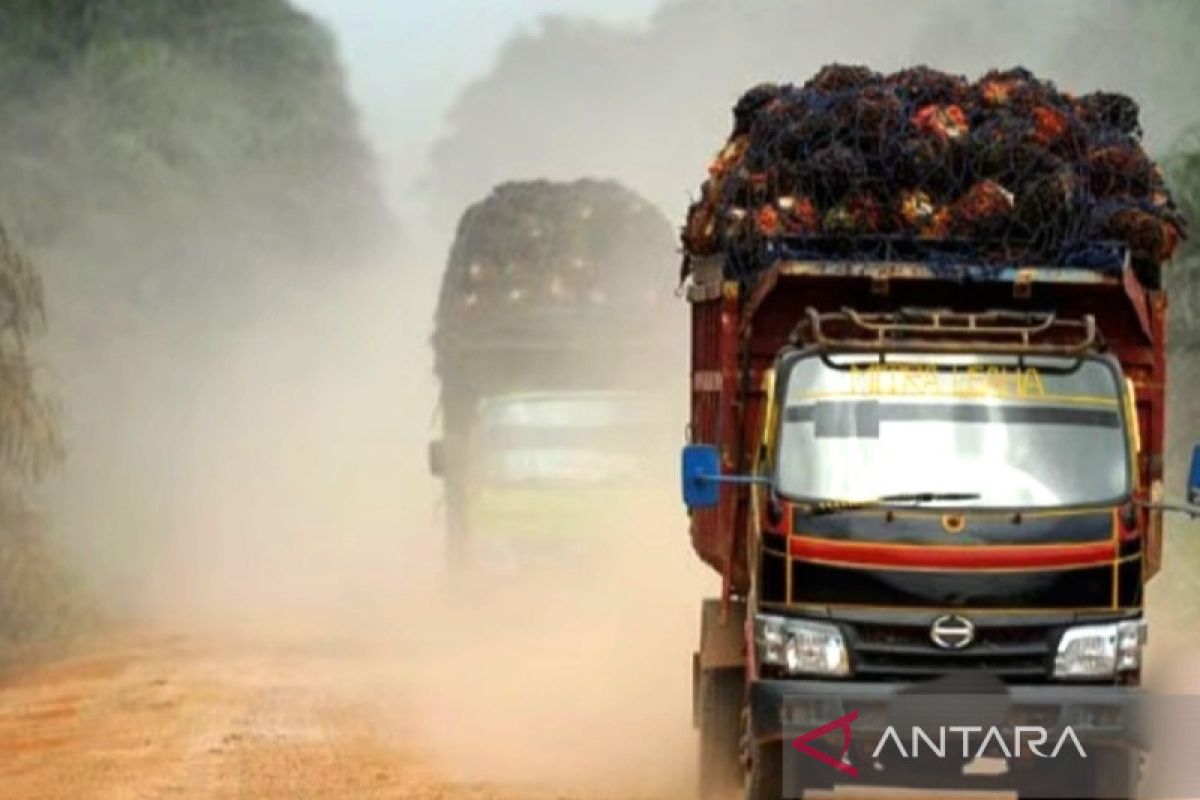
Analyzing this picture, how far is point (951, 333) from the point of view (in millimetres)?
10688

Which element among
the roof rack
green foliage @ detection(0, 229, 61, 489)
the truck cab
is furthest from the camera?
the truck cab

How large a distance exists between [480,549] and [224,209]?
2868cm

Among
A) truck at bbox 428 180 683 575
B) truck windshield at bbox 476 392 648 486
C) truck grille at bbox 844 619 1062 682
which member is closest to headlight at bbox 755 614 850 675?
truck grille at bbox 844 619 1062 682

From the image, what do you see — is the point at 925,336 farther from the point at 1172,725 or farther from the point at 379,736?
the point at 379,736

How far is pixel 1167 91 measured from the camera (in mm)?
34406

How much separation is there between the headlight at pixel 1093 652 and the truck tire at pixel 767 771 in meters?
1.22

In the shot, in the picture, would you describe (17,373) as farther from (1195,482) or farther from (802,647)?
(1195,482)

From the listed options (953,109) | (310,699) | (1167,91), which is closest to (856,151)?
(953,109)

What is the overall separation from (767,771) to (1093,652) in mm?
1468

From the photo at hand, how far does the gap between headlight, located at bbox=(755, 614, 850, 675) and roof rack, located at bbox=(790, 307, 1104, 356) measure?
1.27 metres

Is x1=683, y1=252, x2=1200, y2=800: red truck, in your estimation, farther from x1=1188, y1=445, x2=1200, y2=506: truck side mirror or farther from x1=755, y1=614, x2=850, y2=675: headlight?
x1=1188, y1=445, x2=1200, y2=506: truck side mirror

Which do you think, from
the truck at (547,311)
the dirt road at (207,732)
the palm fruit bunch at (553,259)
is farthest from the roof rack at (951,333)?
the palm fruit bunch at (553,259)

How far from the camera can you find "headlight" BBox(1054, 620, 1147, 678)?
32.7 feet

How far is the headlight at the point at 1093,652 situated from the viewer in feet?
32.7
